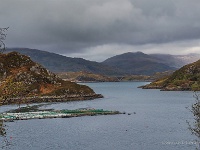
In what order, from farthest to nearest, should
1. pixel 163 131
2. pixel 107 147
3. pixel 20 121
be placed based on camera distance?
pixel 20 121 → pixel 163 131 → pixel 107 147

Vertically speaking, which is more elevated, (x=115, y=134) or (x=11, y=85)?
(x=11, y=85)

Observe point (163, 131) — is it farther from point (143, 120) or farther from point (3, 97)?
point (3, 97)

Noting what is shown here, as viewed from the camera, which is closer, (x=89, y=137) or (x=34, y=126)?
(x=89, y=137)

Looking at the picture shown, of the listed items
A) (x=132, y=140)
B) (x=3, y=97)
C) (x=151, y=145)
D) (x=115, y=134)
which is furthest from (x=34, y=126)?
(x=3, y=97)

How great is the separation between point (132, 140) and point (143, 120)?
48153 millimetres

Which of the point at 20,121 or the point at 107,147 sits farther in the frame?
the point at 20,121

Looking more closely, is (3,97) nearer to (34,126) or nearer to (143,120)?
(34,126)

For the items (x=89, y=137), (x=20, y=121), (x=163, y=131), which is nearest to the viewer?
(x=89, y=137)

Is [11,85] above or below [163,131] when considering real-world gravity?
above

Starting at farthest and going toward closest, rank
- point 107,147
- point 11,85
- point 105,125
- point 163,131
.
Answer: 1. point 105,125
2. point 163,131
3. point 107,147
4. point 11,85

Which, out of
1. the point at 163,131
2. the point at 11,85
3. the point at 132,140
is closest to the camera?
the point at 11,85

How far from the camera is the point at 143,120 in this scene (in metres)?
144

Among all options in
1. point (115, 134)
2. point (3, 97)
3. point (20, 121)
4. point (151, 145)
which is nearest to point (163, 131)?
point (115, 134)

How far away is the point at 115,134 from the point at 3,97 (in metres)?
83.4
